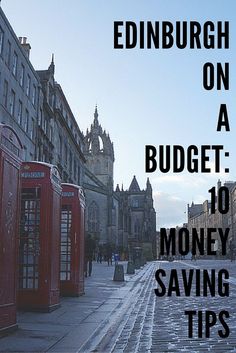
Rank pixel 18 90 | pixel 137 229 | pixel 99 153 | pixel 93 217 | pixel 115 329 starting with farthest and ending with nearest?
pixel 137 229, pixel 99 153, pixel 93 217, pixel 18 90, pixel 115 329

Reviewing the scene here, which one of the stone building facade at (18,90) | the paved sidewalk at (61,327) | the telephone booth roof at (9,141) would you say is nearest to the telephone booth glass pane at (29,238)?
the paved sidewalk at (61,327)

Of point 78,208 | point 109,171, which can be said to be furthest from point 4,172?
point 109,171

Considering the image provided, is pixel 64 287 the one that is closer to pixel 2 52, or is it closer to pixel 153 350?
pixel 153 350

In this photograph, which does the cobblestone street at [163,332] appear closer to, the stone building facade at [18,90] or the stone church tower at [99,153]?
the stone building facade at [18,90]

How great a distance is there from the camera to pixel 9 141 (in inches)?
347

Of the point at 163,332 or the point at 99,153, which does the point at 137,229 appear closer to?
the point at 99,153

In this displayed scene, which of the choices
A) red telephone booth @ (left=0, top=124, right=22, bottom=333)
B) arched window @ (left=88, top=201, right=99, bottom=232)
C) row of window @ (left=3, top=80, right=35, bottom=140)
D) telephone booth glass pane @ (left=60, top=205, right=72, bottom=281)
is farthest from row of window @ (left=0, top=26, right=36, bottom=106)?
arched window @ (left=88, top=201, right=99, bottom=232)

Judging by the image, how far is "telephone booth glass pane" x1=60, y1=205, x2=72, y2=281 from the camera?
15367 mm

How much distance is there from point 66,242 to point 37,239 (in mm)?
3317

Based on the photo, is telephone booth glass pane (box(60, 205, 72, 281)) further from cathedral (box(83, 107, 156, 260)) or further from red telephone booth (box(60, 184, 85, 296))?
cathedral (box(83, 107, 156, 260))

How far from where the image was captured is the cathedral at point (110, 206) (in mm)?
92938

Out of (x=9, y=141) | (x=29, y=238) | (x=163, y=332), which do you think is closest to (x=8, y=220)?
(x=9, y=141)

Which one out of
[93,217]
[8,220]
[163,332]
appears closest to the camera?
[8,220]

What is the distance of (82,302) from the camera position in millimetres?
14633
